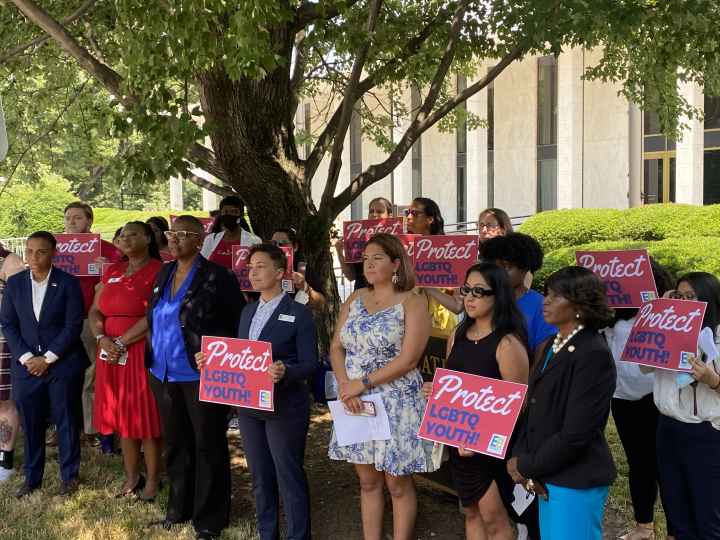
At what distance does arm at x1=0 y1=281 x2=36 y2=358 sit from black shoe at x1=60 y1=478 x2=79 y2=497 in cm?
113

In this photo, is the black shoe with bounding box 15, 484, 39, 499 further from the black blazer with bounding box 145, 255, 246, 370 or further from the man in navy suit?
the black blazer with bounding box 145, 255, 246, 370

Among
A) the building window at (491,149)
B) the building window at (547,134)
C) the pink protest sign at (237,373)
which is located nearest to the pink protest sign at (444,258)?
the pink protest sign at (237,373)

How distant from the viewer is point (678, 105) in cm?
1273

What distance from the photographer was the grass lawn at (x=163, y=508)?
5.89 m

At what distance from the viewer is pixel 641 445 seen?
5.36 m

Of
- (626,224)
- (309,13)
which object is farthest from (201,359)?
(626,224)

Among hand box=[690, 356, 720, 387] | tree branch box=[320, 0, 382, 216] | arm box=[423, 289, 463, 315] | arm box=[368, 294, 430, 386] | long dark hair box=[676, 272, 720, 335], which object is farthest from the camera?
tree branch box=[320, 0, 382, 216]

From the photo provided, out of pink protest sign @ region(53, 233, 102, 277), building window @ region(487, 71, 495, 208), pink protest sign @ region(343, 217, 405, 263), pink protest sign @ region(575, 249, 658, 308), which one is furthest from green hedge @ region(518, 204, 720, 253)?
pink protest sign @ region(53, 233, 102, 277)

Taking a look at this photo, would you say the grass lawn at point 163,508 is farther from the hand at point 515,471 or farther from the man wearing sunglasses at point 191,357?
the hand at point 515,471

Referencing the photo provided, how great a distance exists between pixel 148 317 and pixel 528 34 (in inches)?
153

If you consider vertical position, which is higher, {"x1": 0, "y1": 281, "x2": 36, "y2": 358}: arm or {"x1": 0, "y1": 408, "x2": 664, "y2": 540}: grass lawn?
{"x1": 0, "y1": 281, "x2": 36, "y2": 358}: arm

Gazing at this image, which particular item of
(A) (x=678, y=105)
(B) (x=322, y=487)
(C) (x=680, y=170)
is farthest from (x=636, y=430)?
(C) (x=680, y=170)

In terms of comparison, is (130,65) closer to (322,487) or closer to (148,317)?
(148,317)

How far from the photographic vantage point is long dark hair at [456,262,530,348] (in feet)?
14.3
